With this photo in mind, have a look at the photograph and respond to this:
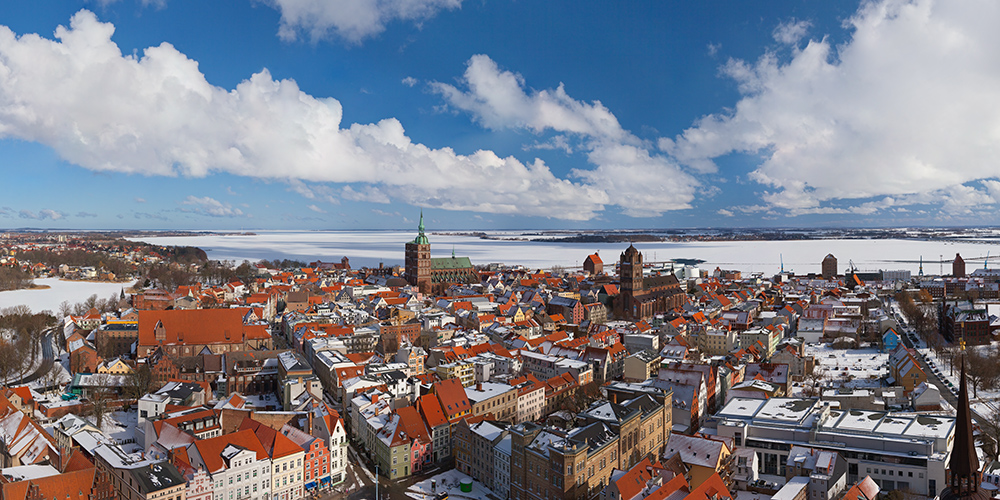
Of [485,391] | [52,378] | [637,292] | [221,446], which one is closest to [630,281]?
[637,292]

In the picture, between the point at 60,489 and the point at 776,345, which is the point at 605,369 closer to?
the point at 776,345

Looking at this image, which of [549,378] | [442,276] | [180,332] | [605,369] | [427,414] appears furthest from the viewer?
[442,276]

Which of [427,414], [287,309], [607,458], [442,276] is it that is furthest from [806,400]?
[442,276]

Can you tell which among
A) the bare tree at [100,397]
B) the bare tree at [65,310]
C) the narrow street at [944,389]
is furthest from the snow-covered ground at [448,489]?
the bare tree at [65,310]

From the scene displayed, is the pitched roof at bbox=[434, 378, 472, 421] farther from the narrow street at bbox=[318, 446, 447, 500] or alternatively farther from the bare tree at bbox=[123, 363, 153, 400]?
the bare tree at bbox=[123, 363, 153, 400]

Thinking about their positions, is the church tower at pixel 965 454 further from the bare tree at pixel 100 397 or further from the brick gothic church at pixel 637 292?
the brick gothic church at pixel 637 292
